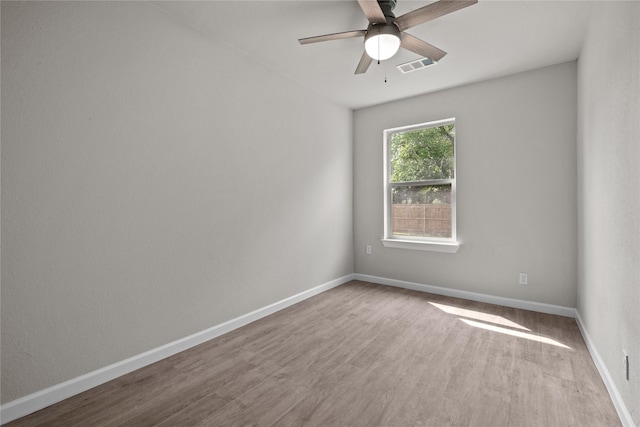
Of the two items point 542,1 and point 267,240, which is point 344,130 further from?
point 542,1

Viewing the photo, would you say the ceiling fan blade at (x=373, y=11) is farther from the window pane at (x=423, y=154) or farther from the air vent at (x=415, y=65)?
the window pane at (x=423, y=154)

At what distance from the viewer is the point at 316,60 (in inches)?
118

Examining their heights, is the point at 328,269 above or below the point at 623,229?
below

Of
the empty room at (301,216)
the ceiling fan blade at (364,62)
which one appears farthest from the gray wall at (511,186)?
the ceiling fan blade at (364,62)

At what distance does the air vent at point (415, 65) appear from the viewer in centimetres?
295

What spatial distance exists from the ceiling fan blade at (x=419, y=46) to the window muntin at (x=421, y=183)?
5.21ft

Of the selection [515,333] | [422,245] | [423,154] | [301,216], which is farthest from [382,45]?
[515,333]

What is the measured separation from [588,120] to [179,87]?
132 inches

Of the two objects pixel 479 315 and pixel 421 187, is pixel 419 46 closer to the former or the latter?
pixel 421 187

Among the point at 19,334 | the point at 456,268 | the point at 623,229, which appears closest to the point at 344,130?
the point at 456,268

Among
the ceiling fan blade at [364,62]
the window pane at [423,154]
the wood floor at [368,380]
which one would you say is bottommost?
the wood floor at [368,380]

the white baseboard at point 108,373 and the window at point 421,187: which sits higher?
the window at point 421,187

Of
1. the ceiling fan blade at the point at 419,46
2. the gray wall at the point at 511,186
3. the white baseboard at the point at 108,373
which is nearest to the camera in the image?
the white baseboard at the point at 108,373

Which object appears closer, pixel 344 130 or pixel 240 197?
pixel 240 197
